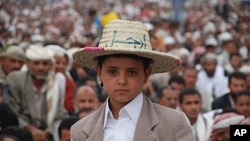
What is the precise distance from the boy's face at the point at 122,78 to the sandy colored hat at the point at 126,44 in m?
0.05

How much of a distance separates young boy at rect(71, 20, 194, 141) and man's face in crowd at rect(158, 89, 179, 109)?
502 cm

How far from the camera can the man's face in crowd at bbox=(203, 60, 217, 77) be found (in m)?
11.1

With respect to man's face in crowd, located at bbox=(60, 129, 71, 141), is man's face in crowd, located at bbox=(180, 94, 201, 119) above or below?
above

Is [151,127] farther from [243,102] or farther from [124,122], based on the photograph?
[243,102]

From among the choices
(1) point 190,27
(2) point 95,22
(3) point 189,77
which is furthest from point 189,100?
(1) point 190,27

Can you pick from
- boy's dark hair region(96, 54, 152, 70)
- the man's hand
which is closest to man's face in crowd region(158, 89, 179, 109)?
the man's hand

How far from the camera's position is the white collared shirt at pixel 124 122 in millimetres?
3039

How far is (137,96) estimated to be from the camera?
3.12 m

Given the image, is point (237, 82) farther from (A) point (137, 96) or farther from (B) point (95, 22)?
(B) point (95, 22)

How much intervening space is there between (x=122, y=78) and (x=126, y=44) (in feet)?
0.55

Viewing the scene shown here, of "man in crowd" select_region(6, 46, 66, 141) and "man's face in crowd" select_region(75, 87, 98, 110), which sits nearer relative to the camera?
"man in crowd" select_region(6, 46, 66, 141)

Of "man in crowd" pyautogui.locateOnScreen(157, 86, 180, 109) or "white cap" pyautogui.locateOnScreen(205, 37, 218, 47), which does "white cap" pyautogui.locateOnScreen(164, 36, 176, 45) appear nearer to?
"white cap" pyautogui.locateOnScreen(205, 37, 218, 47)

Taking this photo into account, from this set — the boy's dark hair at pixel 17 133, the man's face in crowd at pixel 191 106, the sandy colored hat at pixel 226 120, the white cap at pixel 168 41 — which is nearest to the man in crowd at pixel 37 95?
the boy's dark hair at pixel 17 133

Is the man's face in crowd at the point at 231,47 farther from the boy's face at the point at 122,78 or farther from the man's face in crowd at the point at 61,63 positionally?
the boy's face at the point at 122,78
